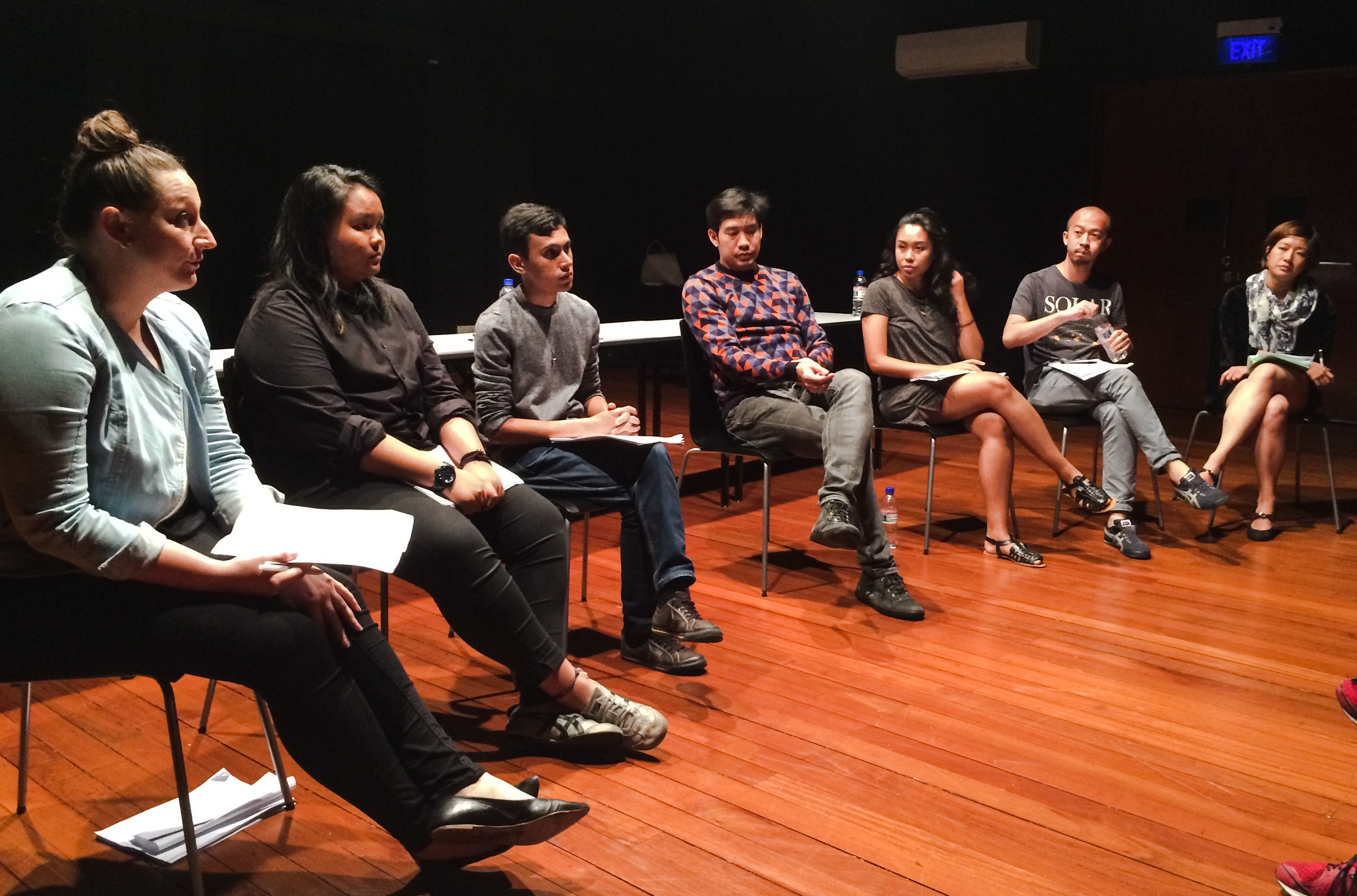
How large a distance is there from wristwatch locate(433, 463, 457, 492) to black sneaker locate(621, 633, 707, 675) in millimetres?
784

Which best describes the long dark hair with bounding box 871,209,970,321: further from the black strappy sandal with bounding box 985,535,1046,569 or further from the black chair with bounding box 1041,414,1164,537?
the black strappy sandal with bounding box 985,535,1046,569

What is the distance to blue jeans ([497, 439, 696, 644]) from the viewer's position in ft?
8.75

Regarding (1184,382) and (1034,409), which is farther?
(1184,382)

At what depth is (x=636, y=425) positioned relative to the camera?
2826 mm

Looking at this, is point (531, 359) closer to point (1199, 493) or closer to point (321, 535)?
→ point (321, 535)

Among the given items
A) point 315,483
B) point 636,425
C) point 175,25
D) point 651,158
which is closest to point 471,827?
point 315,483

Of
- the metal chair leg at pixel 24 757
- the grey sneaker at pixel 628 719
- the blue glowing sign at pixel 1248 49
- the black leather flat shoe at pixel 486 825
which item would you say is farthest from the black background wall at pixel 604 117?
the black leather flat shoe at pixel 486 825

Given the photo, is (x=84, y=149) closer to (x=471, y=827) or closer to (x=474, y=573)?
(x=474, y=573)

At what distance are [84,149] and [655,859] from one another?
1437 millimetres

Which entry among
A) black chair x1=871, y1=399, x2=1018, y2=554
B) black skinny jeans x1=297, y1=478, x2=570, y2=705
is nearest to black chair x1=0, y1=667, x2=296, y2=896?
black skinny jeans x1=297, y1=478, x2=570, y2=705

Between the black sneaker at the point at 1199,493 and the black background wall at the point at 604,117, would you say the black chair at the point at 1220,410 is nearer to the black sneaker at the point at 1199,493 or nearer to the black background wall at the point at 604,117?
the black sneaker at the point at 1199,493

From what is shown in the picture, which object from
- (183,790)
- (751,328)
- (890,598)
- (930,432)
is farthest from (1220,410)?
(183,790)

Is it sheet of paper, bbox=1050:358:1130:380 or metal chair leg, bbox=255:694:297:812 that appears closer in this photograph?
metal chair leg, bbox=255:694:297:812

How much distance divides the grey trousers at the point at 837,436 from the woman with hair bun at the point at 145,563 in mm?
1651
